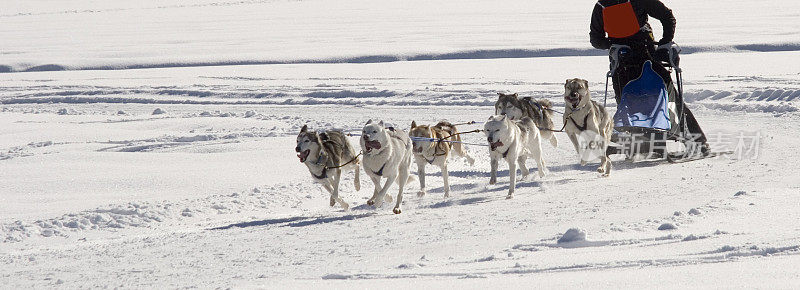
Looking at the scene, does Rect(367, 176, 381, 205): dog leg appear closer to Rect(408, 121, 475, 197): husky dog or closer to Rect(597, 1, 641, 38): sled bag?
Rect(408, 121, 475, 197): husky dog

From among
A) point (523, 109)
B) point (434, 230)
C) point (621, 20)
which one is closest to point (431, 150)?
point (523, 109)

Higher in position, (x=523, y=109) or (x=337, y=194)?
(x=523, y=109)

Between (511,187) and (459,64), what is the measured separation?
39.0 ft

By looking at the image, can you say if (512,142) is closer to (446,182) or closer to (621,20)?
(446,182)

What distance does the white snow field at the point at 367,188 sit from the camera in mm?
4160

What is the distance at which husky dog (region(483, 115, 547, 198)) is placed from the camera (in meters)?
6.25

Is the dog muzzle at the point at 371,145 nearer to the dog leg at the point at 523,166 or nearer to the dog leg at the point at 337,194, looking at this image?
the dog leg at the point at 337,194

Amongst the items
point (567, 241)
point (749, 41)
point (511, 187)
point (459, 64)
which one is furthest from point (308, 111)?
point (749, 41)

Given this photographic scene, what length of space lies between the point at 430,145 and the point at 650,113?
71.8 inches

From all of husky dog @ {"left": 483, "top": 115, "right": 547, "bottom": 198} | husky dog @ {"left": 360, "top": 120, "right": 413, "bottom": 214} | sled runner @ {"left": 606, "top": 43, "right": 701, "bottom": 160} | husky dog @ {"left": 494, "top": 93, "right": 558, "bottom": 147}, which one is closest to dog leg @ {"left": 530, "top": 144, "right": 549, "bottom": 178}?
husky dog @ {"left": 483, "top": 115, "right": 547, "bottom": 198}

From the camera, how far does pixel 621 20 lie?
7367 mm

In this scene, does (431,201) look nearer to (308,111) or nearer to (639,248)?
(639,248)

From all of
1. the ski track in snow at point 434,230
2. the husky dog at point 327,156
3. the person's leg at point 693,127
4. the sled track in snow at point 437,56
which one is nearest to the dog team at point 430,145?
the husky dog at point 327,156

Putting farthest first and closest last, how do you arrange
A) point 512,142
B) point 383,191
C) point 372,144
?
point 512,142, point 383,191, point 372,144
